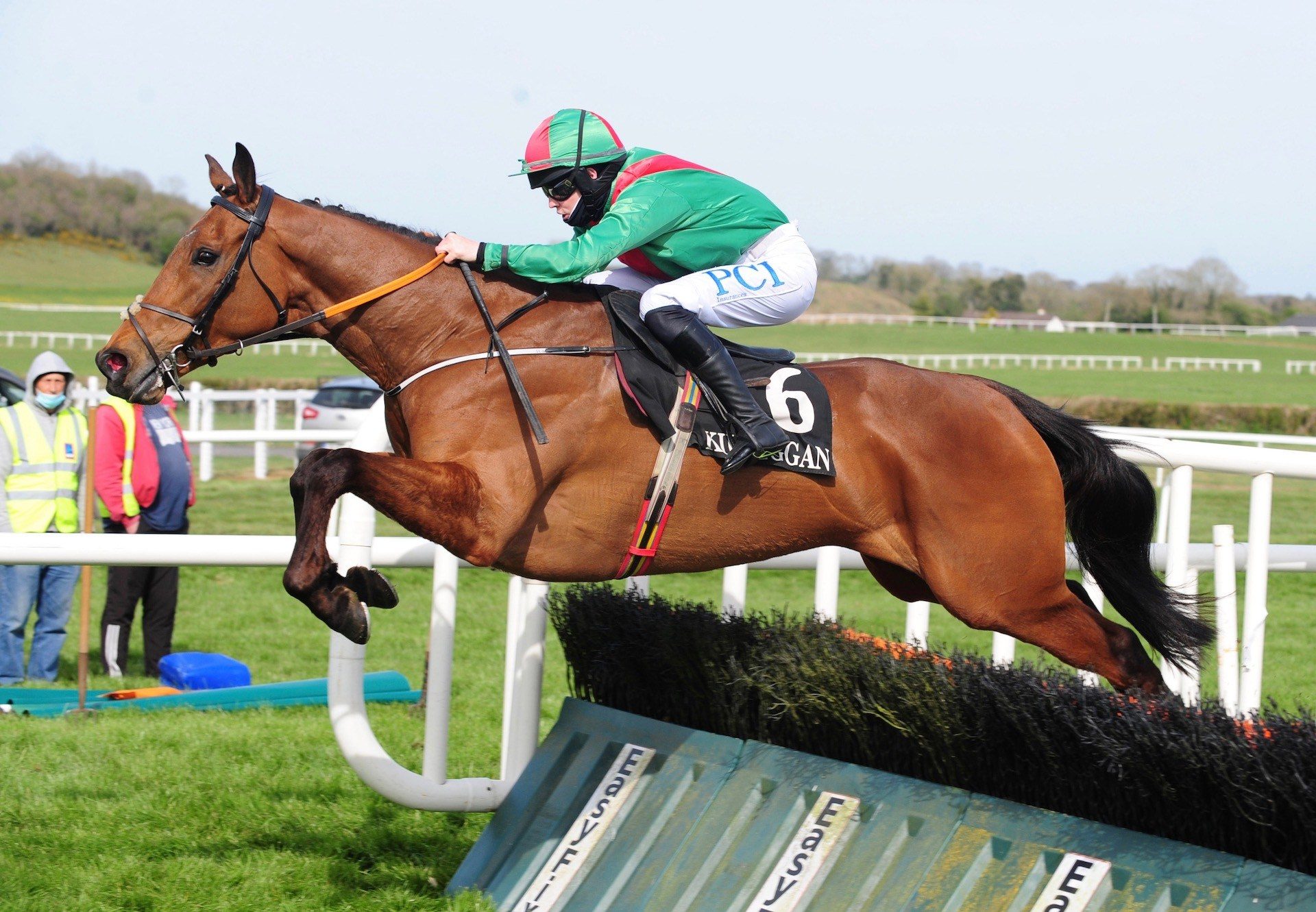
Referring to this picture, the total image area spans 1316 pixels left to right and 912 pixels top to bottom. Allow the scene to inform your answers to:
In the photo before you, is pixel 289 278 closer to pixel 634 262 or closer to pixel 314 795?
pixel 634 262

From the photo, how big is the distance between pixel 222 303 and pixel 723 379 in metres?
1.46

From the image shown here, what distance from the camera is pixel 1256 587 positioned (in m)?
3.81

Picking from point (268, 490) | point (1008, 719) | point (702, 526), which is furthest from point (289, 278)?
point (268, 490)

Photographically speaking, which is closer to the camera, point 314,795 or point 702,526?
point 702,526

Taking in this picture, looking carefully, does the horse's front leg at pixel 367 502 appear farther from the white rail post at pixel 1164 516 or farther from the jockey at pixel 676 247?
the white rail post at pixel 1164 516

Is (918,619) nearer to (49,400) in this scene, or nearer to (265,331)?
(265,331)

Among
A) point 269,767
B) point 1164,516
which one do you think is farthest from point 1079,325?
point 269,767

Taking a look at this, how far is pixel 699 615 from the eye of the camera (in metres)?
3.87

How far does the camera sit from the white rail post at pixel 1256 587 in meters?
3.82

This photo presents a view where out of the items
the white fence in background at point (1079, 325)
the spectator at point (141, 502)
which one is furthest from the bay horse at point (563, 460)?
the white fence in background at point (1079, 325)

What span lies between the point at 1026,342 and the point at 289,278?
57.5m

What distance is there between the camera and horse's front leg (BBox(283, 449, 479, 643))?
327 cm

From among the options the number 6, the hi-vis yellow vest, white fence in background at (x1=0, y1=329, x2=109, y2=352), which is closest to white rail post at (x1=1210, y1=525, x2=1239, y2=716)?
the number 6

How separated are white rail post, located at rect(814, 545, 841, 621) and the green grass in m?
0.33
